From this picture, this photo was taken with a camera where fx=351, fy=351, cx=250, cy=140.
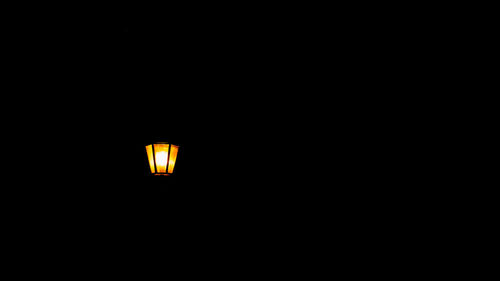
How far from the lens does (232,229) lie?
6781 mm

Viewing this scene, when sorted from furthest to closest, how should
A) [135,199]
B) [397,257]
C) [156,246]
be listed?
1. [135,199]
2. [397,257]
3. [156,246]

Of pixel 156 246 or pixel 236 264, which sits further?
pixel 236 264

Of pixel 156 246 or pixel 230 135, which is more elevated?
pixel 230 135

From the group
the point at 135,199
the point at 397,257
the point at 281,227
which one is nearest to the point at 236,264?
the point at 281,227

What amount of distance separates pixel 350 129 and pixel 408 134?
109cm

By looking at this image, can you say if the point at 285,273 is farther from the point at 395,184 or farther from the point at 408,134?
the point at 408,134

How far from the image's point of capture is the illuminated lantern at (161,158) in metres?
4.64

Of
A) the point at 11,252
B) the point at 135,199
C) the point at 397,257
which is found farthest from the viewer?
the point at 135,199

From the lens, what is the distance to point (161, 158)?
15.3 ft

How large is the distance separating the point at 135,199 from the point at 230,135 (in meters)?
2.25

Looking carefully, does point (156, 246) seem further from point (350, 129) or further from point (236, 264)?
point (350, 129)

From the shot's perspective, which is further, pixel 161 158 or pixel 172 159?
pixel 172 159

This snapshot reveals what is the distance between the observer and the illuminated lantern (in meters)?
4.64

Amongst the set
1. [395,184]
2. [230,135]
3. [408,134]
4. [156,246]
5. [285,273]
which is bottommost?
[285,273]
